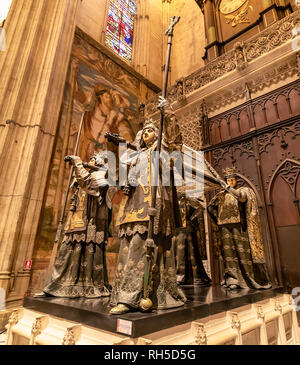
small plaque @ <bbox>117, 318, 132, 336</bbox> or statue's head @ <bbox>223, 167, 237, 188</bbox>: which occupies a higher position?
statue's head @ <bbox>223, 167, 237, 188</bbox>

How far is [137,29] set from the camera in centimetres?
1173

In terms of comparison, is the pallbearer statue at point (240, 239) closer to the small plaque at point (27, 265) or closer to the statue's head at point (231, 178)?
the statue's head at point (231, 178)

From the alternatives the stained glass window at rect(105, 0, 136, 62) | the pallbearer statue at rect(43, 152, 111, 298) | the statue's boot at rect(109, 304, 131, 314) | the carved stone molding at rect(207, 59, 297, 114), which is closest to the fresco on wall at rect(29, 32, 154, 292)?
the stained glass window at rect(105, 0, 136, 62)

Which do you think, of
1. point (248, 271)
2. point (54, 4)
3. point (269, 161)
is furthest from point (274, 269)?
point (54, 4)

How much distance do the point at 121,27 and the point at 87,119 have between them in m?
6.51

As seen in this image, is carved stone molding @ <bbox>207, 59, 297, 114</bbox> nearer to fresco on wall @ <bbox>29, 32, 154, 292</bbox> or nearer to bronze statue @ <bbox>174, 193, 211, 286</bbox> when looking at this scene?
fresco on wall @ <bbox>29, 32, 154, 292</bbox>

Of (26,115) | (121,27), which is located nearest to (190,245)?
(26,115)

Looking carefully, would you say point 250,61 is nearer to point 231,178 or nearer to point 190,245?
point 231,178

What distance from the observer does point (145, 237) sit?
218 cm

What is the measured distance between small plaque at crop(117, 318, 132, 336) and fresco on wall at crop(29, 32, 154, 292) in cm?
428

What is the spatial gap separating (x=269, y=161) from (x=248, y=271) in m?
3.54

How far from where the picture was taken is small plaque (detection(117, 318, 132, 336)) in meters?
1.56

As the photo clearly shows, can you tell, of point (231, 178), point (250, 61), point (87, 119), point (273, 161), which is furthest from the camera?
point (87, 119)
